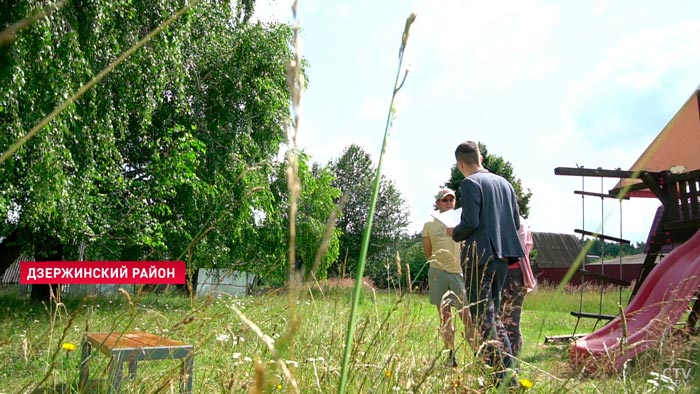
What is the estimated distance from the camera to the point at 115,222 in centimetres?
1002

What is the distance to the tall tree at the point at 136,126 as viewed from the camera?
6562mm

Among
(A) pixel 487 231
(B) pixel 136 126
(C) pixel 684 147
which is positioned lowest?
(A) pixel 487 231

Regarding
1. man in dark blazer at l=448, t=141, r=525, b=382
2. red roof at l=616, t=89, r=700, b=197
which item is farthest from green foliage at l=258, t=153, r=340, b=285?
man in dark blazer at l=448, t=141, r=525, b=382

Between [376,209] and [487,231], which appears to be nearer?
[487,231]

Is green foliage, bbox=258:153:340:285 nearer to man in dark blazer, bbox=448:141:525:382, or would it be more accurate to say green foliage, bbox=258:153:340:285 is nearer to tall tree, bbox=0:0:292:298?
tall tree, bbox=0:0:292:298

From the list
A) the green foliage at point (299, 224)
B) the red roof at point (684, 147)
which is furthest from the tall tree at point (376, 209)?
the red roof at point (684, 147)

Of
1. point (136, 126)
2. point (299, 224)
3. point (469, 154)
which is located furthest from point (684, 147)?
point (299, 224)

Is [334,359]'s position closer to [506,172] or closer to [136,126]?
[136,126]

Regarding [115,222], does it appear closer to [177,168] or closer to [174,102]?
[177,168]

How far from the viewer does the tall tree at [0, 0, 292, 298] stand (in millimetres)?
6562

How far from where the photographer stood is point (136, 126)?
1143 cm

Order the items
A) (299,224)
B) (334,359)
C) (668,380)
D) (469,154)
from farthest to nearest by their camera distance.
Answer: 1. (299,224)
2. (469,154)
3. (334,359)
4. (668,380)

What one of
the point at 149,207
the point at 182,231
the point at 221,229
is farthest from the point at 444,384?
the point at 221,229

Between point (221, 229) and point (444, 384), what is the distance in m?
10.9
